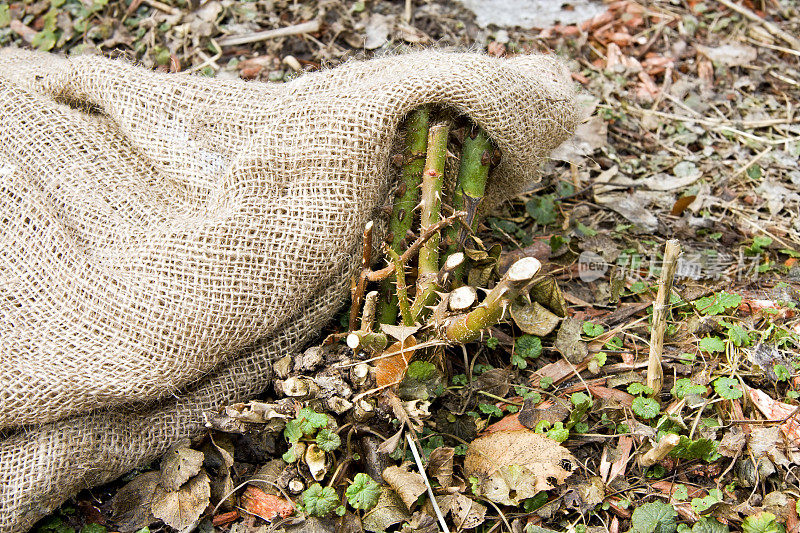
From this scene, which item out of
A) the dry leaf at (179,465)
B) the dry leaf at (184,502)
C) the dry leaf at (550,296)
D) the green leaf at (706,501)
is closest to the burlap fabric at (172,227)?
the dry leaf at (179,465)

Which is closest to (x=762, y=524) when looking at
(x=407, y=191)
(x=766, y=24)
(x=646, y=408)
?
(x=646, y=408)

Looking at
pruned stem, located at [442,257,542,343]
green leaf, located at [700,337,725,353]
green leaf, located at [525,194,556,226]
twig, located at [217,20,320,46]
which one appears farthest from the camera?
twig, located at [217,20,320,46]

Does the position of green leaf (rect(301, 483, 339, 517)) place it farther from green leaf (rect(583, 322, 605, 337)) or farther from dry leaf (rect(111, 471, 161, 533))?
green leaf (rect(583, 322, 605, 337))

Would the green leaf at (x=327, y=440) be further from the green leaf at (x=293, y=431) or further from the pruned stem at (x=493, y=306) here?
the pruned stem at (x=493, y=306)

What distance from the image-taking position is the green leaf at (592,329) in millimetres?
2354

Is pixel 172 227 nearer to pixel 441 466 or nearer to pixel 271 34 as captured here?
pixel 441 466

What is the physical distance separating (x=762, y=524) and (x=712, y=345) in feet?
2.06

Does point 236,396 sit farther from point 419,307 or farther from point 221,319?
point 419,307

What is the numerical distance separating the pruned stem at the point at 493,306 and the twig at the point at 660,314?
1.40ft

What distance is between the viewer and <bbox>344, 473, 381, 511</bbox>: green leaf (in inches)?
73.3

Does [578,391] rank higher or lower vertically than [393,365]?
lower

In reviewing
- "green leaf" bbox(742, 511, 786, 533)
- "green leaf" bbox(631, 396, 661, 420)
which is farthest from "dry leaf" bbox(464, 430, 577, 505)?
"green leaf" bbox(742, 511, 786, 533)

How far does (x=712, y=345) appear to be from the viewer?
2.23m

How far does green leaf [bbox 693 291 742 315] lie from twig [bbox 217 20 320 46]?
92.3 inches
